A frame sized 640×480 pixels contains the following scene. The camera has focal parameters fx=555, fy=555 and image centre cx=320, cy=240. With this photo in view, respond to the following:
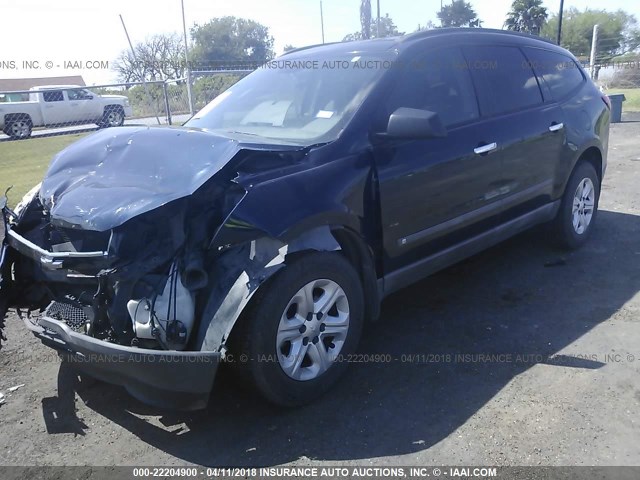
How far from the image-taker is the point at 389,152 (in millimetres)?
3406

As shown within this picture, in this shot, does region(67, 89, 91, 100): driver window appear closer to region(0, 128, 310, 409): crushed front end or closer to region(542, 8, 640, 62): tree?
region(0, 128, 310, 409): crushed front end

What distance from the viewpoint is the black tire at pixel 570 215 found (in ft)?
16.7

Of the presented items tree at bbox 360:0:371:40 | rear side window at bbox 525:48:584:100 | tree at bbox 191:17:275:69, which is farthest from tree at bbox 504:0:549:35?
rear side window at bbox 525:48:584:100

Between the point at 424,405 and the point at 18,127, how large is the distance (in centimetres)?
1807

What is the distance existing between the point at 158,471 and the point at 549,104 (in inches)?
165

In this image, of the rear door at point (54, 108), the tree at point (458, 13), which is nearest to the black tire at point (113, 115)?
the rear door at point (54, 108)

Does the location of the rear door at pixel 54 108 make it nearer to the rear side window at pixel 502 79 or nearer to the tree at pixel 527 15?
the rear side window at pixel 502 79

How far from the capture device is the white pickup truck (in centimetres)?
1720

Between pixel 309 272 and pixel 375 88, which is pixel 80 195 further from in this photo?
pixel 375 88

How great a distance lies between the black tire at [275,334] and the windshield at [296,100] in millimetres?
783

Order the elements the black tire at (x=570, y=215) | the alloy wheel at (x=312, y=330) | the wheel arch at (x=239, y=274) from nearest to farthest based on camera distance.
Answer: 1. the wheel arch at (x=239, y=274)
2. the alloy wheel at (x=312, y=330)
3. the black tire at (x=570, y=215)

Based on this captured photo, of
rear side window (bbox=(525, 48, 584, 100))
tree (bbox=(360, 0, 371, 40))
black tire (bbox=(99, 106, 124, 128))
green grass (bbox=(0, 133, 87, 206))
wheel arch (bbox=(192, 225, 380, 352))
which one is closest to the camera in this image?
wheel arch (bbox=(192, 225, 380, 352))

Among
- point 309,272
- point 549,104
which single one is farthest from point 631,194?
point 309,272

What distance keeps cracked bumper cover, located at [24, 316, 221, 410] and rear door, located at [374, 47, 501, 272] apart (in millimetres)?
1432
